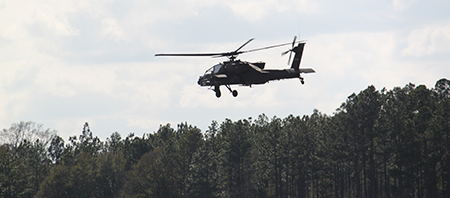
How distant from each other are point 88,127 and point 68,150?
53.6 metres

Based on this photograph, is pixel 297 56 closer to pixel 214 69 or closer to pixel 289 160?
pixel 214 69

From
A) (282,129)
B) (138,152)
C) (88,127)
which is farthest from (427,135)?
(88,127)

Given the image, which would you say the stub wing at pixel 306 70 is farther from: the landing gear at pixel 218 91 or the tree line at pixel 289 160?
the tree line at pixel 289 160

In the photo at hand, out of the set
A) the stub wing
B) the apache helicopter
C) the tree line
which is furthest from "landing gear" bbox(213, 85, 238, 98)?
the tree line

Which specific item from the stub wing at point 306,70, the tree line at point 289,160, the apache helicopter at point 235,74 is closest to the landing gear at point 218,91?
the apache helicopter at point 235,74

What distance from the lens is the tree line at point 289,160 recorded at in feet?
244

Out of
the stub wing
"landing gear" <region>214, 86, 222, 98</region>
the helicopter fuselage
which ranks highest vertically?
the stub wing

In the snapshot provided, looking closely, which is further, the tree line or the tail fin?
the tree line

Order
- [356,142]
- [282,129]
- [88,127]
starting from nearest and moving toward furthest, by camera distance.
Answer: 1. [356,142]
2. [282,129]
3. [88,127]

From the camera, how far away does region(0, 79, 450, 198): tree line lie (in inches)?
2928

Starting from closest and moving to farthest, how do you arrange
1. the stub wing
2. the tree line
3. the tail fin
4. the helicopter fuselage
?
the helicopter fuselage → the stub wing → the tail fin → the tree line

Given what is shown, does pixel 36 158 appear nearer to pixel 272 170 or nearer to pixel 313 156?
pixel 272 170

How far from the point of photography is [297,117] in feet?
349

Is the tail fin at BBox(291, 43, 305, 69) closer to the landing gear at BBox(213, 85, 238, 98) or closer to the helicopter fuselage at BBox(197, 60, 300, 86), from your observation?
the helicopter fuselage at BBox(197, 60, 300, 86)
